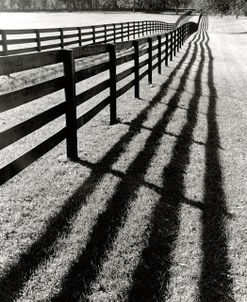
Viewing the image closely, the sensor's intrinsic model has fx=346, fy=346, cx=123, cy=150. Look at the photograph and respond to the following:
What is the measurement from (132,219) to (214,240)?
2.90 ft

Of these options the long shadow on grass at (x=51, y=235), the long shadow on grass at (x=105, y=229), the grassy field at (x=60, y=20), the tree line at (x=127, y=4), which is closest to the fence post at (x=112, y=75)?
the long shadow on grass at (x=105, y=229)

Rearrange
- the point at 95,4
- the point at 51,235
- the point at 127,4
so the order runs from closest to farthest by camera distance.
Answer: the point at 51,235, the point at 127,4, the point at 95,4

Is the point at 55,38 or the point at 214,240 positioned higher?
the point at 55,38

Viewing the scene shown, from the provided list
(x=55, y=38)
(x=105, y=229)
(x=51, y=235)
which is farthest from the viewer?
(x=55, y=38)

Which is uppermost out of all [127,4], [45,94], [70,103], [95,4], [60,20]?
[45,94]

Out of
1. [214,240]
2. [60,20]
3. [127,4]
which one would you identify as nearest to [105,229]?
[214,240]

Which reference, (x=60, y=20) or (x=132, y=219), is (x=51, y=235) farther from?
(x=60, y=20)

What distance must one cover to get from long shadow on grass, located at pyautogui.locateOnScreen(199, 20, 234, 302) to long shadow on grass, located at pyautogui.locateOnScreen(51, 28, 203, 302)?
88 centimetres

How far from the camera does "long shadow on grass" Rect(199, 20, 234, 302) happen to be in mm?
2842

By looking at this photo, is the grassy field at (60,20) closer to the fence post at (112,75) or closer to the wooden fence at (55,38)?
the wooden fence at (55,38)

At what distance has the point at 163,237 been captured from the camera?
11.4ft

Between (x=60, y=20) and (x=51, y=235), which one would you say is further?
(x=60, y=20)

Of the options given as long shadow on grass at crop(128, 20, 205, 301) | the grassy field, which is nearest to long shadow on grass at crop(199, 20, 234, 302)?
long shadow on grass at crop(128, 20, 205, 301)

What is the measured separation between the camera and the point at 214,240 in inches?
137
